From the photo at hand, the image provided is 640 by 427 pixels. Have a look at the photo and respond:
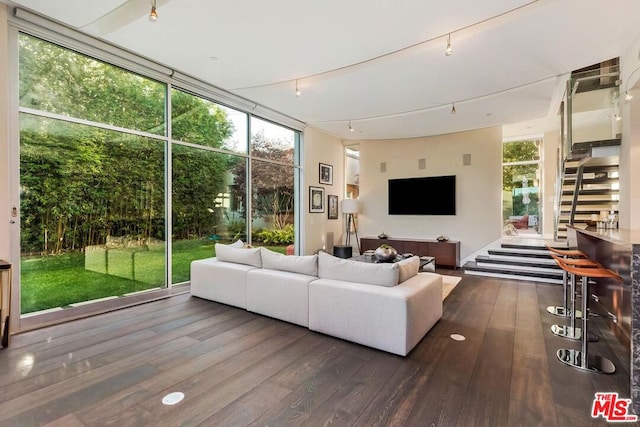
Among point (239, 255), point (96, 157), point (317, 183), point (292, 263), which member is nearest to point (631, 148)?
point (292, 263)

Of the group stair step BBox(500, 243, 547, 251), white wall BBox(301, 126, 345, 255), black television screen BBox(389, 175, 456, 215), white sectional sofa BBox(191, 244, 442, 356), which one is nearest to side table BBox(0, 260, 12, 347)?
white sectional sofa BBox(191, 244, 442, 356)

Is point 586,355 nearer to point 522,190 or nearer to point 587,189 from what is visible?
point 587,189

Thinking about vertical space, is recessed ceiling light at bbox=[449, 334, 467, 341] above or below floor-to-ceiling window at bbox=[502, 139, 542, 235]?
below

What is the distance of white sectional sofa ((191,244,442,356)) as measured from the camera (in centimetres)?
269

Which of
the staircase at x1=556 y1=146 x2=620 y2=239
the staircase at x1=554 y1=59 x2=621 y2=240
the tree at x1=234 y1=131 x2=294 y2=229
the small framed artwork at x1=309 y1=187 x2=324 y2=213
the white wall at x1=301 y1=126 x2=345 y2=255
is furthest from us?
the small framed artwork at x1=309 y1=187 x2=324 y2=213

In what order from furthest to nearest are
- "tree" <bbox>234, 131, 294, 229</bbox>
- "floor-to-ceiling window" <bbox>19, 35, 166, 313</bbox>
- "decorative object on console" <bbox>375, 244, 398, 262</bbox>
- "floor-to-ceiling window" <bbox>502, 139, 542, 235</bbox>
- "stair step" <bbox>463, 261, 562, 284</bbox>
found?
"floor-to-ceiling window" <bbox>502, 139, 542, 235</bbox>, "tree" <bbox>234, 131, 294, 229</bbox>, "stair step" <bbox>463, 261, 562, 284</bbox>, "decorative object on console" <bbox>375, 244, 398, 262</bbox>, "floor-to-ceiling window" <bbox>19, 35, 166, 313</bbox>

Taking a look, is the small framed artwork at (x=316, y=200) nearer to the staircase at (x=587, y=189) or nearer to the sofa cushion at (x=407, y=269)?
the sofa cushion at (x=407, y=269)

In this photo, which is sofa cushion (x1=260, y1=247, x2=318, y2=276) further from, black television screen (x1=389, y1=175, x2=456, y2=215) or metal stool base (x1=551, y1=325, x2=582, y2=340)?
black television screen (x1=389, y1=175, x2=456, y2=215)

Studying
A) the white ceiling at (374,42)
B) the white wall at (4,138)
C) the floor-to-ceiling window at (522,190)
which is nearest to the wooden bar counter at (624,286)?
the white ceiling at (374,42)

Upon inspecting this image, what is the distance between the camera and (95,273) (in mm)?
3895

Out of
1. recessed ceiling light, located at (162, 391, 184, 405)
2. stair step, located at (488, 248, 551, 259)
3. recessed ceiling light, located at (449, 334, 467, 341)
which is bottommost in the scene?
recessed ceiling light, located at (449, 334, 467, 341)

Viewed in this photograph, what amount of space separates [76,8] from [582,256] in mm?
5932

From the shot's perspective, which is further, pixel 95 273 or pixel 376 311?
pixel 95 273

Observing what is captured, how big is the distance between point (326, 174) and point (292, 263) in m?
4.73
